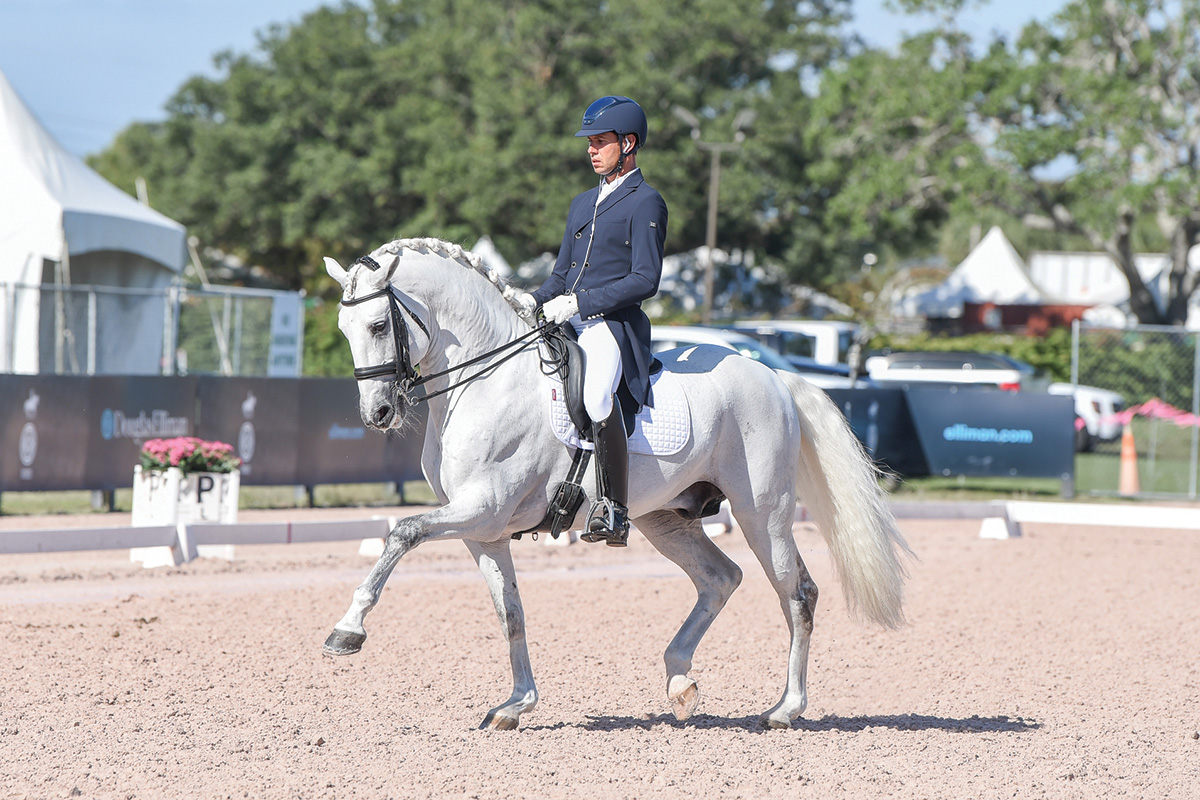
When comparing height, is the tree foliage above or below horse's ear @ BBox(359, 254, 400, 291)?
above

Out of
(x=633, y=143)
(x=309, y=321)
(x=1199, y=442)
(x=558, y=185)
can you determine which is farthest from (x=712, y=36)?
(x=633, y=143)

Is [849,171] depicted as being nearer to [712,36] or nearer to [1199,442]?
[712,36]

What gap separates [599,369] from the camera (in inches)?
213

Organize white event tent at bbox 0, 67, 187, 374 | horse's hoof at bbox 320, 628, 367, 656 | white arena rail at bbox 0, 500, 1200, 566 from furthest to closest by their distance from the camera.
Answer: white event tent at bbox 0, 67, 187, 374 < white arena rail at bbox 0, 500, 1200, 566 < horse's hoof at bbox 320, 628, 367, 656

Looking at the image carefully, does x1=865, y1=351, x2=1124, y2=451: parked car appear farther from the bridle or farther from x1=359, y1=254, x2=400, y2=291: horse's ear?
x1=359, y1=254, x2=400, y2=291: horse's ear

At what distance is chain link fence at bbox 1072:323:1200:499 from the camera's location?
66.8ft

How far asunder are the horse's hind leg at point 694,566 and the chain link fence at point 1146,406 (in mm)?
14478

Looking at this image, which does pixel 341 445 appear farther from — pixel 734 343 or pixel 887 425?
pixel 887 425

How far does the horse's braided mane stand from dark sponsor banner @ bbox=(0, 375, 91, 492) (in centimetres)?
881

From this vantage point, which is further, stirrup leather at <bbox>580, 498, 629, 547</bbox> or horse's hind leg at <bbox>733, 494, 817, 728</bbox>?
horse's hind leg at <bbox>733, 494, 817, 728</bbox>

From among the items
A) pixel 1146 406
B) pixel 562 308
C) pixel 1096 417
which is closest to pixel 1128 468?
pixel 1146 406

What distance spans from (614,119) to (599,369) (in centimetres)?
106

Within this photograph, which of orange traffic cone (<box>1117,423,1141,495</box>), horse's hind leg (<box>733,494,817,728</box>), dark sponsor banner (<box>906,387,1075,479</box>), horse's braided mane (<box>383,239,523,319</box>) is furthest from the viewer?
orange traffic cone (<box>1117,423,1141,495</box>)

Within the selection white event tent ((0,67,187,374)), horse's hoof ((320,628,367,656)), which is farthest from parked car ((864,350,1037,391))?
horse's hoof ((320,628,367,656))
